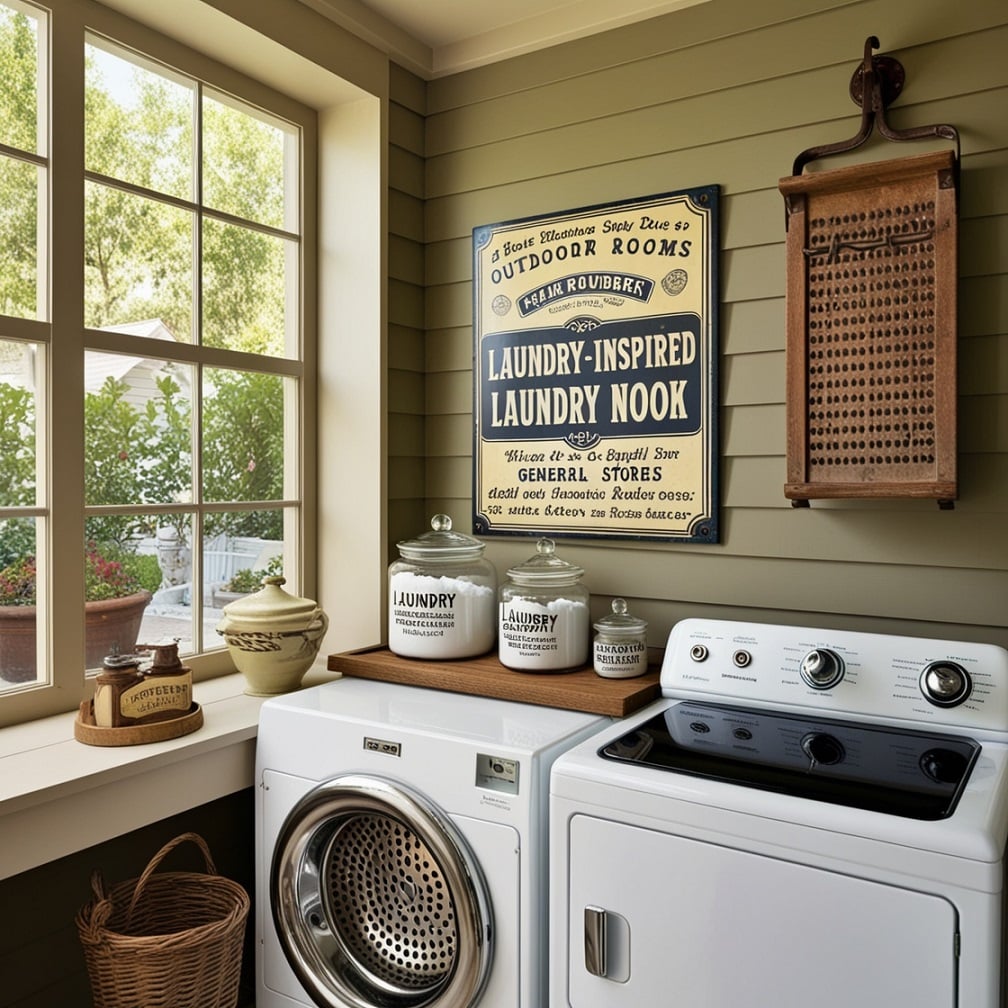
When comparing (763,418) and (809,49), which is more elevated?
(809,49)

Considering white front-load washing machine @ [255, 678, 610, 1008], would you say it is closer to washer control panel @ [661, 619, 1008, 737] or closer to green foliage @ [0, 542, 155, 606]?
washer control panel @ [661, 619, 1008, 737]

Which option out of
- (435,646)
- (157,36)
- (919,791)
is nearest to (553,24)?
(157,36)

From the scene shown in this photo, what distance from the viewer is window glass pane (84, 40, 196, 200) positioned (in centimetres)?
210

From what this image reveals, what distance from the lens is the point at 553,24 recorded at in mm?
2412

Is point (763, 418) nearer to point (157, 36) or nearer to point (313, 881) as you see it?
point (313, 881)

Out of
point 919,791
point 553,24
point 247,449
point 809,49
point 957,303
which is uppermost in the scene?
point 553,24

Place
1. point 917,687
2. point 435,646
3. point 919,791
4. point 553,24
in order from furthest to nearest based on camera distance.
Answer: point 553,24
point 435,646
point 917,687
point 919,791

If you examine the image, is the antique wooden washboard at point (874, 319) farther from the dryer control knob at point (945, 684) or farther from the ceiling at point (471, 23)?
the ceiling at point (471, 23)

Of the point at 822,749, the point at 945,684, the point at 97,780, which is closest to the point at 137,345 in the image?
the point at 97,780

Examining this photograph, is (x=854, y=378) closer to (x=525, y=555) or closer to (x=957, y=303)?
(x=957, y=303)

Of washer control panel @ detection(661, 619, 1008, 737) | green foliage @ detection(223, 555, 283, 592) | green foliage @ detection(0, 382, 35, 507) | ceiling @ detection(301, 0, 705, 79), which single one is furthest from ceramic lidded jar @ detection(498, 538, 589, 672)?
ceiling @ detection(301, 0, 705, 79)

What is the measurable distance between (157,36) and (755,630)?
198cm

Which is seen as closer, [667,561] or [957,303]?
[957,303]

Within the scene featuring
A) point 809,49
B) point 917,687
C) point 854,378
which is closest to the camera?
point 917,687
